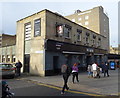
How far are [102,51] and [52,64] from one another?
1777 cm

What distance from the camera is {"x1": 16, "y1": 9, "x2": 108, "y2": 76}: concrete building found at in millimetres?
14900

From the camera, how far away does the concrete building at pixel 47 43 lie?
14900 mm

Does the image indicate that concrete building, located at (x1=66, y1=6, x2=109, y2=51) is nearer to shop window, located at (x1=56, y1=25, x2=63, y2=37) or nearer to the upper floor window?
the upper floor window

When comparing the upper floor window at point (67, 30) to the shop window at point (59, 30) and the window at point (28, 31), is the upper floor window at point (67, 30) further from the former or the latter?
the window at point (28, 31)

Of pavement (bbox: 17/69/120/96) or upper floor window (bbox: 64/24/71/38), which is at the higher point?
upper floor window (bbox: 64/24/71/38)

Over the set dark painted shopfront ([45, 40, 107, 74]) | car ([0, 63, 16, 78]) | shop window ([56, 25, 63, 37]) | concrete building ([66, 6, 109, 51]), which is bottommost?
car ([0, 63, 16, 78])

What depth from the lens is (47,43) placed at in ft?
48.1

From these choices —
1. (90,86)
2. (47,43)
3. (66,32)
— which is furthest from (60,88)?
(66,32)

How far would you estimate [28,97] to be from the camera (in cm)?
654

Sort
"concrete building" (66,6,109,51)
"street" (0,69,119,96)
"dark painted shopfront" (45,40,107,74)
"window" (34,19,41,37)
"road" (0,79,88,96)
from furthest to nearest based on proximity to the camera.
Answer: "concrete building" (66,6,109,51) < "window" (34,19,41,37) < "dark painted shopfront" (45,40,107,74) < "street" (0,69,119,96) < "road" (0,79,88,96)

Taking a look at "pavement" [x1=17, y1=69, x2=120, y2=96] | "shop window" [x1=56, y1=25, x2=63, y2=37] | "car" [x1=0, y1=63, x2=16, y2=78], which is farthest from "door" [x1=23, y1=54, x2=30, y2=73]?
"pavement" [x1=17, y1=69, x2=120, y2=96]

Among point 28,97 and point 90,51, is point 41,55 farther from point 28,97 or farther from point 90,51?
point 90,51

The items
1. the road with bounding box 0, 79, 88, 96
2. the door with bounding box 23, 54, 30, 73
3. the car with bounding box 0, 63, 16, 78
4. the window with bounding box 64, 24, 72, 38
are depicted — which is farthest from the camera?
the window with bounding box 64, 24, 72, 38

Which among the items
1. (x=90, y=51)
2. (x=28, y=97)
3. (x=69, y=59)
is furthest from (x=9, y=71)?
(x=90, y=51)
